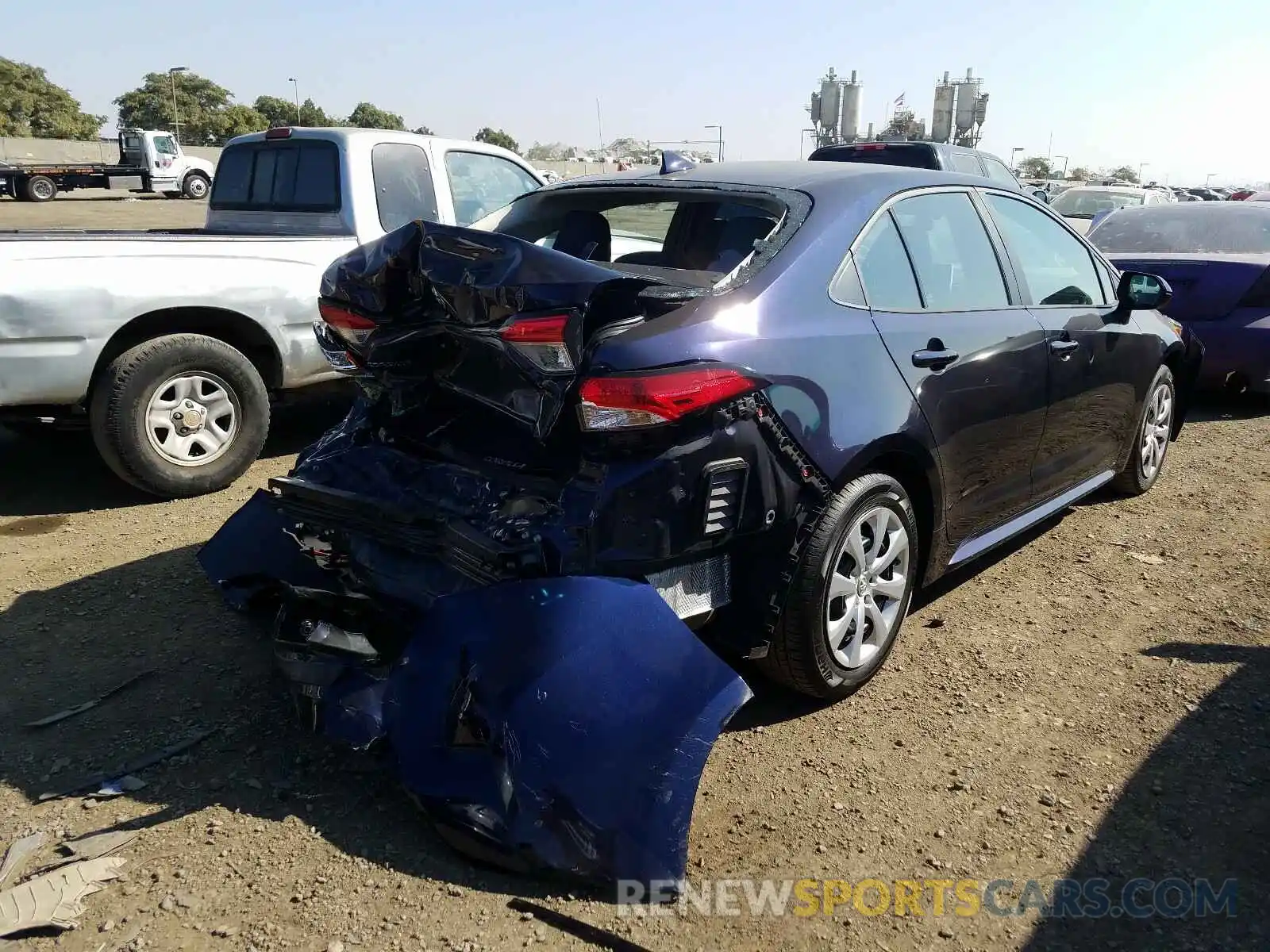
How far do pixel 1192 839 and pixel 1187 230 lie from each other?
277 inches

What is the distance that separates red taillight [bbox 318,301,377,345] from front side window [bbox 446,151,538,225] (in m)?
3.06

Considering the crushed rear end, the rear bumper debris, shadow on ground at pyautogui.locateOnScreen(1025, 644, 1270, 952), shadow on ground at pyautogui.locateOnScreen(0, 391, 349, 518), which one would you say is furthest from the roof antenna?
shadow on ground at pyautogui.locateOnScreen(0, 391, 349, 518)

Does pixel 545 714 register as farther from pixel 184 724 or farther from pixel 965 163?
pixel 965 163

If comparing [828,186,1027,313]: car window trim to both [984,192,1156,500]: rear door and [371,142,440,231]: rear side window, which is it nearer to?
[984,192,1156,500]: rear door

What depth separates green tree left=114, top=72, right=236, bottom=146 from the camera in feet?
266

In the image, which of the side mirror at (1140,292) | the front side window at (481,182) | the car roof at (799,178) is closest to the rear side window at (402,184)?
the front side window at (481,182)

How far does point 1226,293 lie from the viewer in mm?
7211

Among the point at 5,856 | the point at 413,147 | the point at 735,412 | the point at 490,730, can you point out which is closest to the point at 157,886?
the point at 5,856

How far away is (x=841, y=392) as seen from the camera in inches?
119

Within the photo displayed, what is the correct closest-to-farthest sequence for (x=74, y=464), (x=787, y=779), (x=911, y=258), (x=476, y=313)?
(x=476, y=313) → (x=787, y=779) → (x=911, y=258) → (x=74, y=464)

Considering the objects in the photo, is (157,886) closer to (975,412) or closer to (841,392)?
(841,392)

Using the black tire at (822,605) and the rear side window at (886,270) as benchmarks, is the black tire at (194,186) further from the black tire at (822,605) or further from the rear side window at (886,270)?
the black tire at (822,605)

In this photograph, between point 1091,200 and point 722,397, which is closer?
point 722,397

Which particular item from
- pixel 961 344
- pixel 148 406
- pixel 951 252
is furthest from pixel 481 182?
pixel 961 344
